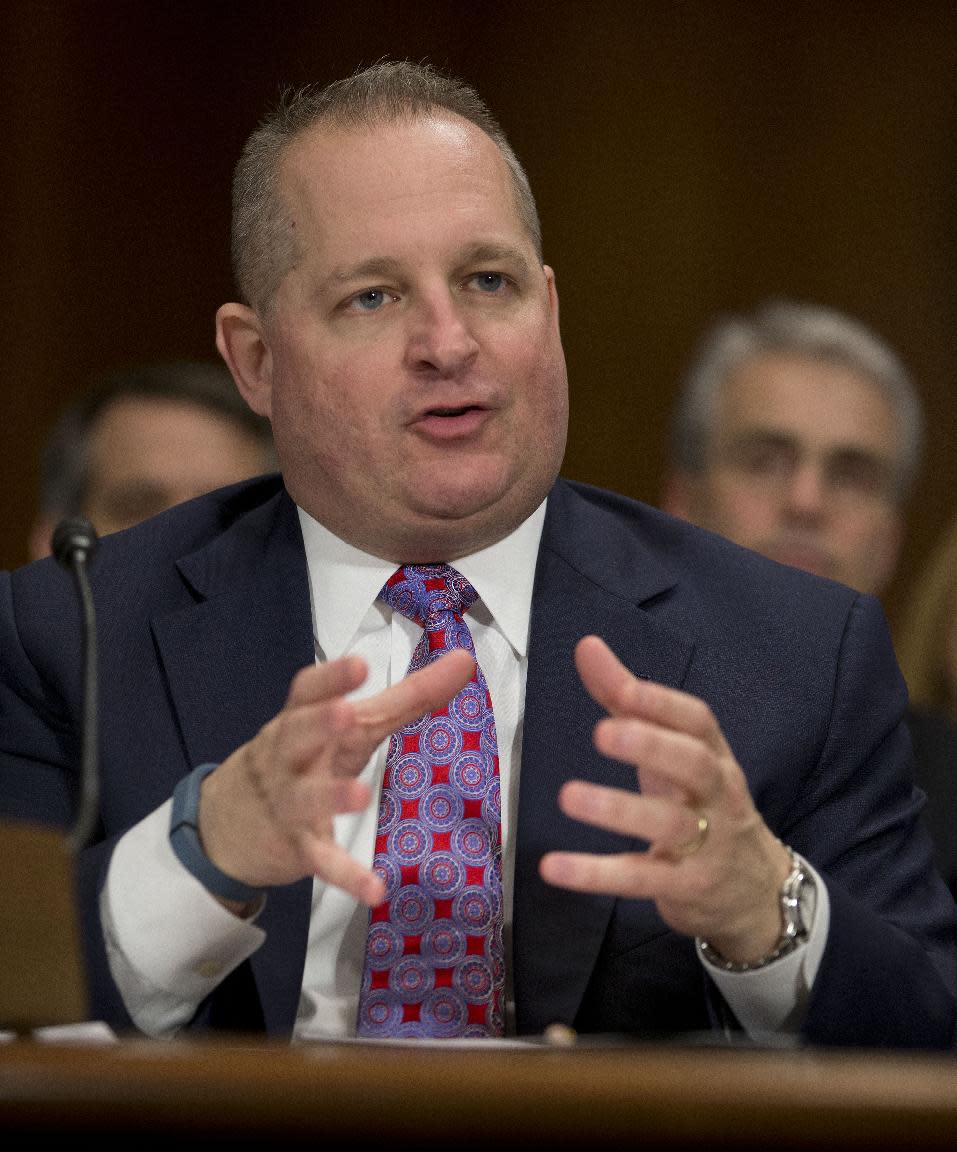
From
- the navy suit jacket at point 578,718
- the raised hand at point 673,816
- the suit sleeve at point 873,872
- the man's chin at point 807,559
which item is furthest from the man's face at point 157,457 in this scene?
the raised hand at point 673,816

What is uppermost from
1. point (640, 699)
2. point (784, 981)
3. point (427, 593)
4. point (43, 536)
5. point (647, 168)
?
point (647, 168)

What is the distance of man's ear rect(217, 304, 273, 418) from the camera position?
1946 millimetres

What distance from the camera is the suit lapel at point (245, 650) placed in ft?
5.37

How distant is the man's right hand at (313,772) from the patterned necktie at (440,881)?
214 mm

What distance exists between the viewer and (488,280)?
178cm

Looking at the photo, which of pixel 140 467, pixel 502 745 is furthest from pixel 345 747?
pixel 140 467

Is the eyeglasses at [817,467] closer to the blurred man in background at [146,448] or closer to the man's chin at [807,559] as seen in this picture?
the man's chin at [807,559]

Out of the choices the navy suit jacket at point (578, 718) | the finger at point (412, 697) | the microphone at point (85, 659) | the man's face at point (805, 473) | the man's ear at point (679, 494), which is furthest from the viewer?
the man's ear at point (679, 494)

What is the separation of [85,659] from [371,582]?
491 millimetres

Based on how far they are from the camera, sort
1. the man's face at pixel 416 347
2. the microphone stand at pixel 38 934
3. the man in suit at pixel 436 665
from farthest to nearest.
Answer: the man's face at pixel 416 347, the man in suit at pixel 436 665, the microphone stand at pixel 38 934

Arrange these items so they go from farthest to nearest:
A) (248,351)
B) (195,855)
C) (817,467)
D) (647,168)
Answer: (647,168)
(817,467)
(248,351)
(195,855)

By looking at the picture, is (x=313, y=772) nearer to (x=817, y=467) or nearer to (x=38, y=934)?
(x=38, y=934)

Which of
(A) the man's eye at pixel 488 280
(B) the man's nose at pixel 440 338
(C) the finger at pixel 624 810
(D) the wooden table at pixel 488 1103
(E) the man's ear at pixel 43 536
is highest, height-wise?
(A) the man's eye at pixel 488 280

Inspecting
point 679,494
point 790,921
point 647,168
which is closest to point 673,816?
point 790,921
